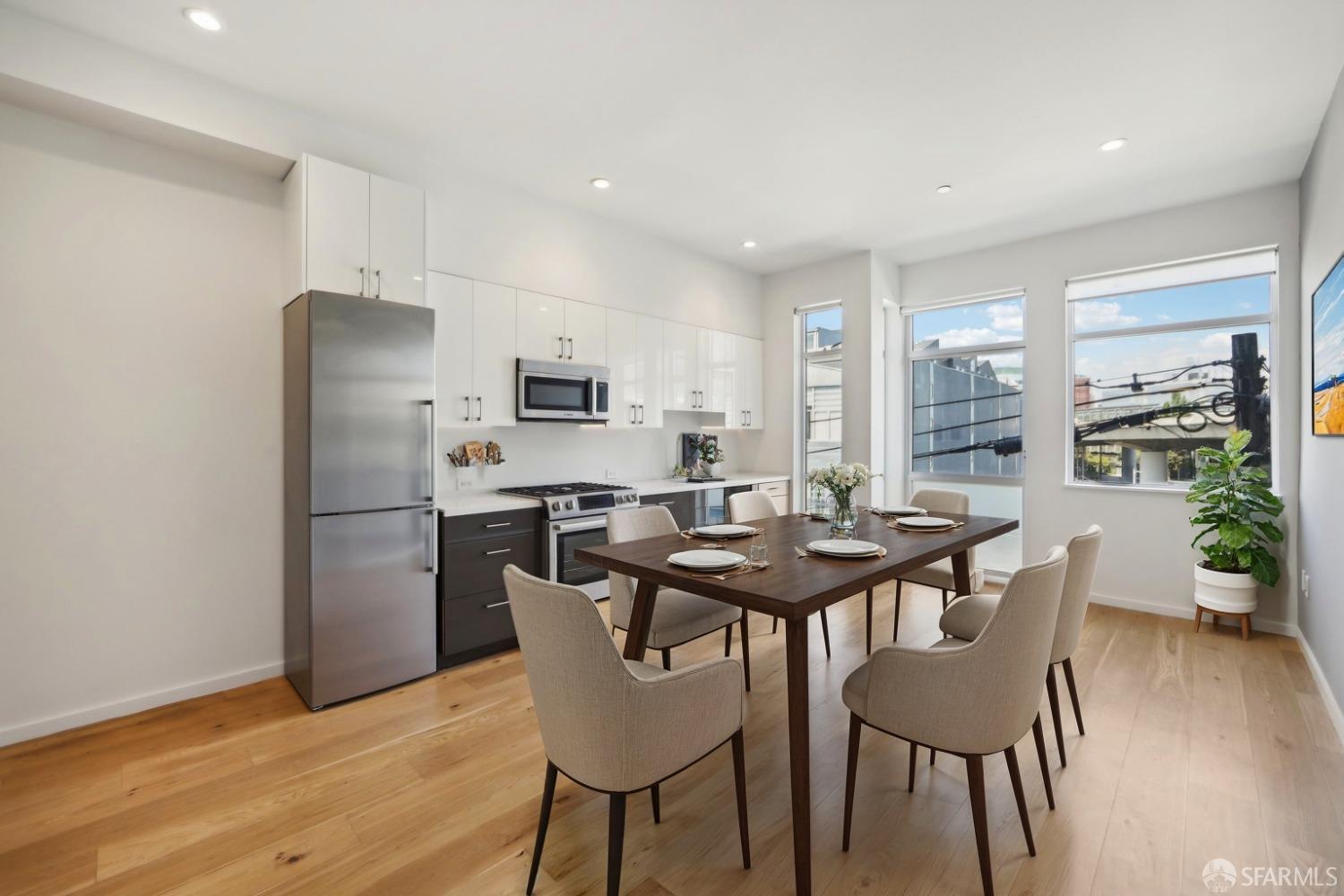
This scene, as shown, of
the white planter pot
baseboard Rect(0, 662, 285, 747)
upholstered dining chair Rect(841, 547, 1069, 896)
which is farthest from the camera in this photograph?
the white planter pot

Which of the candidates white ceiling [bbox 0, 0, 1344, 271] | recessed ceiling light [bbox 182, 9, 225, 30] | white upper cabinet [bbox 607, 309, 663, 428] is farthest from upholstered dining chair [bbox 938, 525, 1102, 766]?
recessed ceiling light [bbox 182, 9, 225, 30]

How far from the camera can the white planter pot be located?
349 centimetres

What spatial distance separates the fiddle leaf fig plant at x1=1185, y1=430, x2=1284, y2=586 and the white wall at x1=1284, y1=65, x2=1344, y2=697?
0.16m

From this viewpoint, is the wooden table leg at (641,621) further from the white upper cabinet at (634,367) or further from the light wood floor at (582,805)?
the white upper cabinet at (634,367)

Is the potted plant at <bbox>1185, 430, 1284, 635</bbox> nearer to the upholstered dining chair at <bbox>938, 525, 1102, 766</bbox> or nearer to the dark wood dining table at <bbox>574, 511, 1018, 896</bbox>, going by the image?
the dark wood dining table at <bbox>574, 511, 1018, 896</bbox>

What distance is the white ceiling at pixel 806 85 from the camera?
7.23ft

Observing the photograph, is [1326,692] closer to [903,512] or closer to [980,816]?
[903,512]

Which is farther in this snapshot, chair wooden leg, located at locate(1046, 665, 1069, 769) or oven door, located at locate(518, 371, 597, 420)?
oven door, located at locate(518, 371, 597, 420)

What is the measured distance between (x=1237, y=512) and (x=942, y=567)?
78.5 inches

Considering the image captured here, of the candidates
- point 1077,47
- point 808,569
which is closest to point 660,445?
point 808,569

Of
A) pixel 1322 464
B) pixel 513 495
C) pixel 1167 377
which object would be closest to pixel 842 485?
pixel 513 495

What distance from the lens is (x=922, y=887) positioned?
161cm

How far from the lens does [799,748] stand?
1.57m

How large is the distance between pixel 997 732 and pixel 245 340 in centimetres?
359
